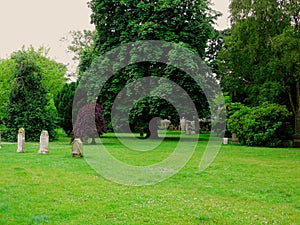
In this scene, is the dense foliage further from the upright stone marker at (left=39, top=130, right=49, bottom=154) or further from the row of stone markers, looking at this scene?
the upright stone marker at (left=39, top=130, right=49, bottom=154)

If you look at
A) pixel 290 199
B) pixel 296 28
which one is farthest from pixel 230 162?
pixel 296 28

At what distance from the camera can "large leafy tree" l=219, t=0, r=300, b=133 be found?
23623 millimetres

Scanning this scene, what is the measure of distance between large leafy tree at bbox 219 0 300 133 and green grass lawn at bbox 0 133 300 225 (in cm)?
1249

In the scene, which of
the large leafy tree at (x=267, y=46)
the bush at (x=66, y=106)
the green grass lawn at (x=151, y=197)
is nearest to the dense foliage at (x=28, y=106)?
the bush at (x=66, y=106)

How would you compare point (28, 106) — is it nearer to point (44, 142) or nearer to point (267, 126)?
point (44, 142)

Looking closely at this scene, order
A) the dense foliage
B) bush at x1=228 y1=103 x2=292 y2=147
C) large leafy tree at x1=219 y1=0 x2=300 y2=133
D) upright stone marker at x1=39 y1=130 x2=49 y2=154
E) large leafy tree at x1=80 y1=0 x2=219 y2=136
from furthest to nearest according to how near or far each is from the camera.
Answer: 1. the dense foliage
2. large leafy tree at x1=80 y1=0 x2=219 y2=136
3. bush at x1=228 y1=103 x2=292 y2=147
4. large leafy tree at x1=219 y1=0 x2=300 y2=133
5. upright stone marker at x1=39 y1=130 x2=49 y2=154

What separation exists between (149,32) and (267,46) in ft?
26.1

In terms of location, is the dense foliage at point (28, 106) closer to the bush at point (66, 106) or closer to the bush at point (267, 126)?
the bush at point (66, 106)

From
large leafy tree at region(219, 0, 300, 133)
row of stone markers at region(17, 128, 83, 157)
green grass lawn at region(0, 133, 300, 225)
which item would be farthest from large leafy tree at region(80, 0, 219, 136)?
green grass lawn at region(0, 133, 300, 225)

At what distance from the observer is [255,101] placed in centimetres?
2856

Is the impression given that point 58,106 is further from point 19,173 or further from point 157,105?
point 19,173

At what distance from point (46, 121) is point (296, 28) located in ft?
59.0

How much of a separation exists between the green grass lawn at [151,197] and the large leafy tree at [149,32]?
553 inches

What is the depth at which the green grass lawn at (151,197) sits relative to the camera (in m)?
6.66
